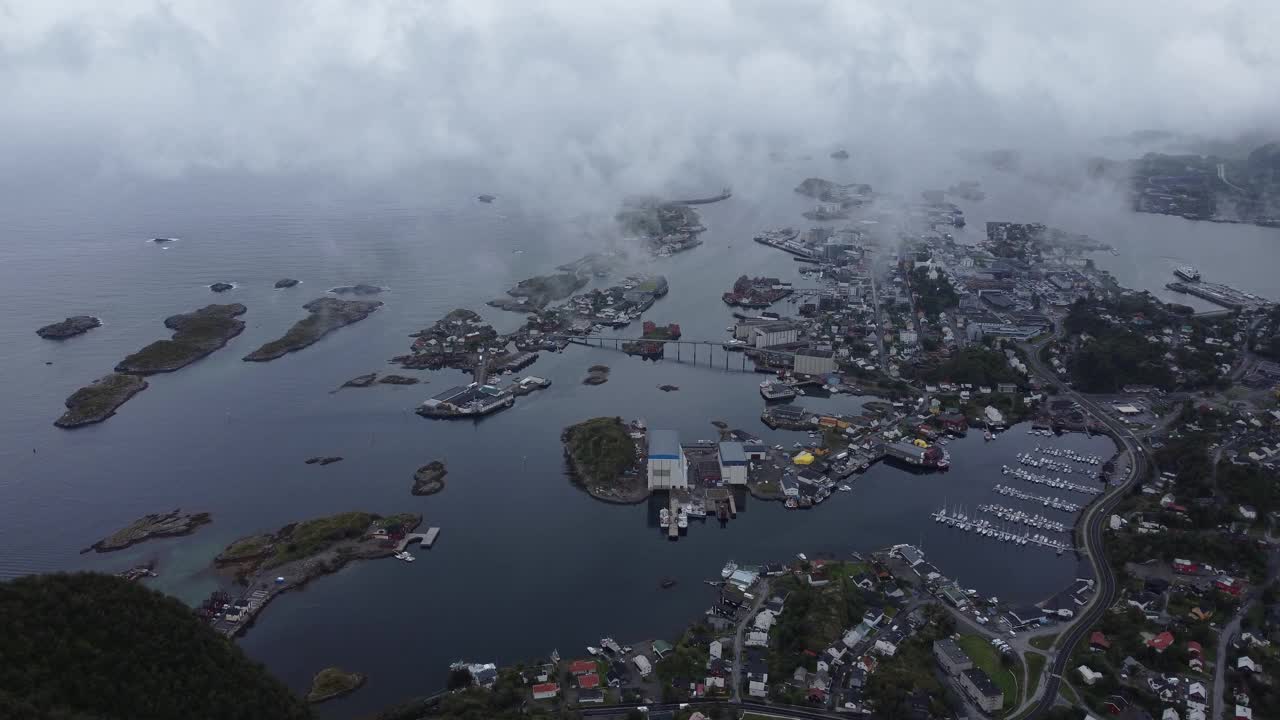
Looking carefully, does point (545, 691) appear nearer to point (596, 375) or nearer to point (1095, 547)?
point (1095, 547)

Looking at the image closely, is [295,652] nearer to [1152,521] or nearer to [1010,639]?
[1010,639]

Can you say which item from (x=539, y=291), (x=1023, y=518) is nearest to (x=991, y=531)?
(x=1023, y=518)

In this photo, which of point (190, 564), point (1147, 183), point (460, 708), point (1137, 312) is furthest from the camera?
point (1147, 183)

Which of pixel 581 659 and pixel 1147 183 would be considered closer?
pixel 581 659

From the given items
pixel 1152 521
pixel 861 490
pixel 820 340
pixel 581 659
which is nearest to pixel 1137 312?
pixel 820 340

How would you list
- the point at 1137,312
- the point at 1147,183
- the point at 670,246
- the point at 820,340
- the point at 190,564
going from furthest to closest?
the point at 1147,183
the point at 670,246
the point at 1137,312
the point at 820,340
the point at 190,564
